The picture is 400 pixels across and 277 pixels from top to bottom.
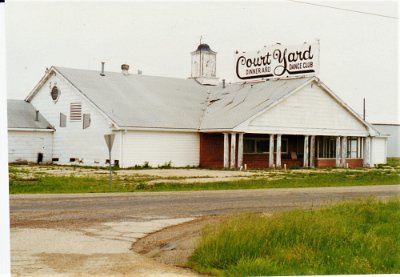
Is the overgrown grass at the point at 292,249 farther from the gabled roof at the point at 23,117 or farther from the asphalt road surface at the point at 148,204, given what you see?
the gabled roof at the point at 23,117

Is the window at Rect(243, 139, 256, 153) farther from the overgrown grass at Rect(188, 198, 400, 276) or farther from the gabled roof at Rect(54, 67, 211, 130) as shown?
the overgrown grass at Rect(188, 198, 400, 276)

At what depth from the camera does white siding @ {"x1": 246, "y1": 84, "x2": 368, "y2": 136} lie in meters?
39.8

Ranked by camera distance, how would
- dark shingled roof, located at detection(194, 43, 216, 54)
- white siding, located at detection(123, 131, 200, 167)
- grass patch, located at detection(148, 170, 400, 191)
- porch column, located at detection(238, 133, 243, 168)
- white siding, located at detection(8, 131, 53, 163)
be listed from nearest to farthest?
grass patch, located at detection(148, 170, 400, 191) → white siding, located at detection(123, 131, 200, 167) → porch column, located at detection(238, 133, 243, 168) → white siding, located at detection(8, 131, 53, 163) → dark shingled roof, located at detection(194, 43, 216, 54)

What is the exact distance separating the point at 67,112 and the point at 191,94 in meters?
8.65

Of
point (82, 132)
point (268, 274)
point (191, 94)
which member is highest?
point (191, 94)

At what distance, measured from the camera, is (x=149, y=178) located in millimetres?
28844

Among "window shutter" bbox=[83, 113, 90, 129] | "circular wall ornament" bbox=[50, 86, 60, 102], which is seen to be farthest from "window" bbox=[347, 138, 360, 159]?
"circular wall ornament" bbox=[50, 86, 60, 102]

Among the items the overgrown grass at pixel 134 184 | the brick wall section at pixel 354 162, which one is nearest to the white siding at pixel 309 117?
the brick wall section at pixel 354 162

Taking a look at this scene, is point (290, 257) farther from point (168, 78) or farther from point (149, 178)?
point (168, 78)

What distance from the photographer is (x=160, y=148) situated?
3788 cm

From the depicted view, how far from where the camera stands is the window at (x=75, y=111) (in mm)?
38438

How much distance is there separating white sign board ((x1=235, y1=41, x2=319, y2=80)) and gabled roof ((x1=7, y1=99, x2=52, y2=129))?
524 inches

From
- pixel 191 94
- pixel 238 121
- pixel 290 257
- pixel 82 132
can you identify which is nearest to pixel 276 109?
pixel 238 121

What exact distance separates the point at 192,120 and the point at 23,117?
10.0 meters
